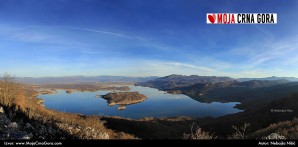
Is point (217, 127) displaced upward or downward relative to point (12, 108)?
downward

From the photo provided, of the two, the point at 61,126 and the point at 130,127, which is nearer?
the point at 61,126

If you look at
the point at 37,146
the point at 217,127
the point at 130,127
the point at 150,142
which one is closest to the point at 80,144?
the point at 37,146

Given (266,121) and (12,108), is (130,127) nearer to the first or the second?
(12,108)

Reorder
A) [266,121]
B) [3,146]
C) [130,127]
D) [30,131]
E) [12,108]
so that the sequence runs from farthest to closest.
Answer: [266,121], [130,127], [12,108], [30,131], [3,146]

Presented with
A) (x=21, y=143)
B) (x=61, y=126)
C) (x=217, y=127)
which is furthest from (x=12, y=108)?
(x=217, y=127)

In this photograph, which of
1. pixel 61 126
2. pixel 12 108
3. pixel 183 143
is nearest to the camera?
pixel 183 143

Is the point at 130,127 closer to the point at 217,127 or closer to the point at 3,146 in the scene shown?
the point at 217,127

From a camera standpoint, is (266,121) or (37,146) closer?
(37,146)

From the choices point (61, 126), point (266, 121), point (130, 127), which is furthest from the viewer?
point (266, 121)

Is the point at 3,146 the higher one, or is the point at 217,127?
the point at 3,146
